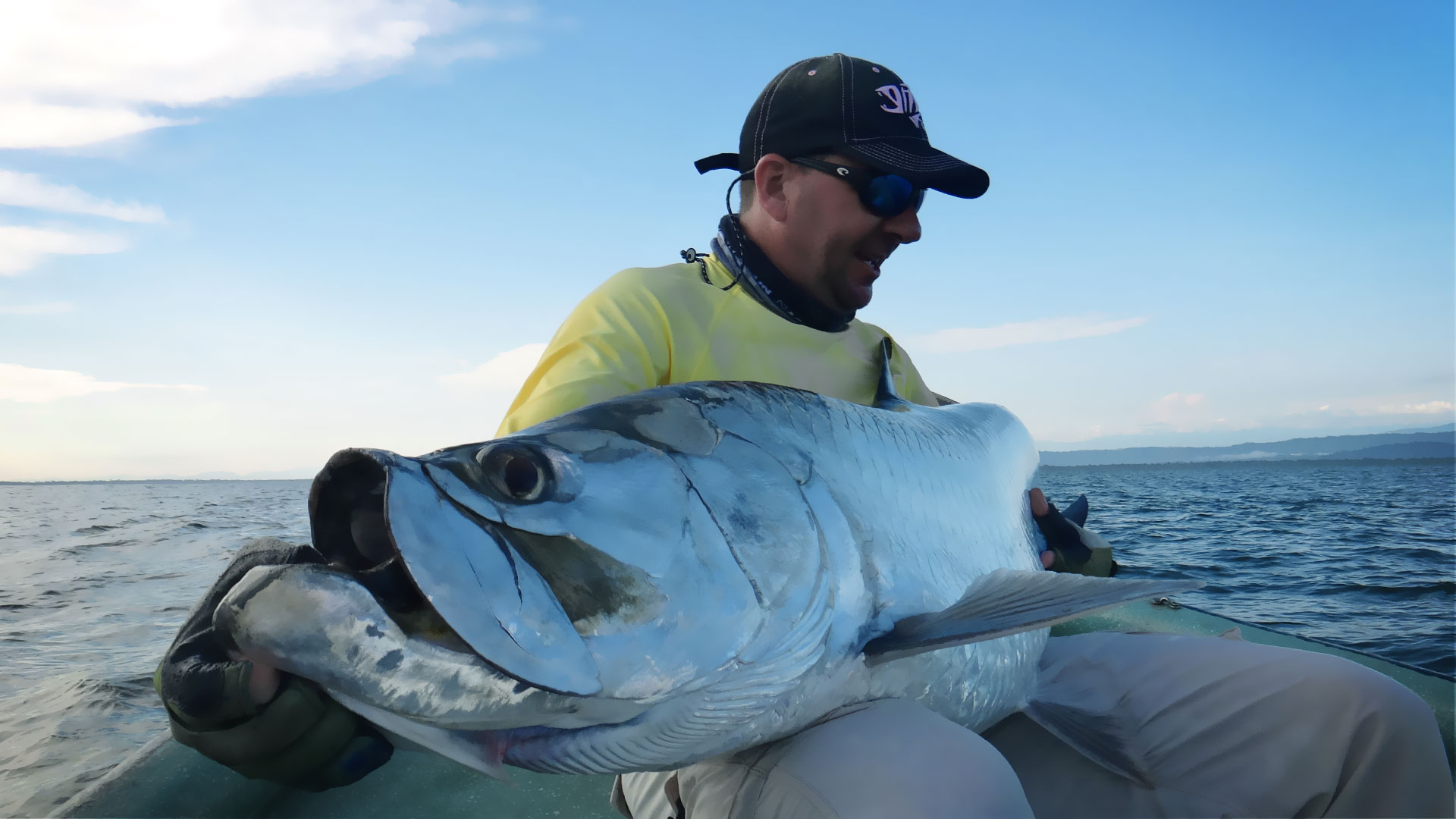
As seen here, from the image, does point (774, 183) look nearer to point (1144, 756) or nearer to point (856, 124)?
point (856, 124)

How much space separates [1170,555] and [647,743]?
53.7 feet

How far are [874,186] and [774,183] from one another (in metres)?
0.31

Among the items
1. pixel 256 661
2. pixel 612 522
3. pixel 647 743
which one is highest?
pixel 612 522

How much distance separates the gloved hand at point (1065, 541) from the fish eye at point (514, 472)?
187cm

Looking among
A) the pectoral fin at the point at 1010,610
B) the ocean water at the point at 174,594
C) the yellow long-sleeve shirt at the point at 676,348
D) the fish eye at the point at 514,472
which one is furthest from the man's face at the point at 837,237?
the ocean water at the point at 174,594

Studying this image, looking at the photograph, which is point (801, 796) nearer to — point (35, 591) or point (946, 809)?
point (946, 809)

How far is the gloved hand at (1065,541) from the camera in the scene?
8.37 feet

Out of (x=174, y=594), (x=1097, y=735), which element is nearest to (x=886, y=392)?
(x=1097, y=735)

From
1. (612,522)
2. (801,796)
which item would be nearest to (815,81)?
(612,522)

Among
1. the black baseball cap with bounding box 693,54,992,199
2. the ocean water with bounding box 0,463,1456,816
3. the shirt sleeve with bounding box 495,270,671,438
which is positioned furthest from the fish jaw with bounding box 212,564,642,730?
the ocean water with bounding box 0,463,1456,816

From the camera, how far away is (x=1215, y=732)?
2.03 metres

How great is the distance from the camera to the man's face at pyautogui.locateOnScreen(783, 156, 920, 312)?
2.46m

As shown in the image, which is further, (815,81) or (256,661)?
(815,81)

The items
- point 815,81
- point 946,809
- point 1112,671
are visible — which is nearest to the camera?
point 946,809
